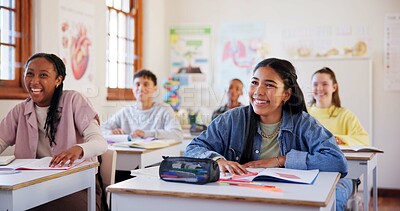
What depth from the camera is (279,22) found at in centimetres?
571

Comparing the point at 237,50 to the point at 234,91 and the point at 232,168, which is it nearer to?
the point at 234,91

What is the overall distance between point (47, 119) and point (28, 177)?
758 mm

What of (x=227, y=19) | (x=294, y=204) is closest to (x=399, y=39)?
(x=227, y=19)

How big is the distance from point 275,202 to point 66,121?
156 cm

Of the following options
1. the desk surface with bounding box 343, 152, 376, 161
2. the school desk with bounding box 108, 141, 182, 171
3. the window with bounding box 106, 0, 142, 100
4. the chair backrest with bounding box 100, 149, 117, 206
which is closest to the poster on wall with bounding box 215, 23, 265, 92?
the window with bounding box 106, 0, 142, 100

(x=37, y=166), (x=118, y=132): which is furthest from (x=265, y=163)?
(x=118, y=132)

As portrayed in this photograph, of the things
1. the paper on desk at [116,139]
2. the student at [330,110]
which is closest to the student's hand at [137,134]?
the paper on desk at [116,139]

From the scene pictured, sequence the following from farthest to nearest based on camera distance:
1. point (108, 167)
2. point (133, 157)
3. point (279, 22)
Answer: point (279, 22)
point (133, 157)
point (108, 167)

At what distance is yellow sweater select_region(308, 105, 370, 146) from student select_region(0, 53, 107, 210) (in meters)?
1.93

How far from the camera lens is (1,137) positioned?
9.17ft

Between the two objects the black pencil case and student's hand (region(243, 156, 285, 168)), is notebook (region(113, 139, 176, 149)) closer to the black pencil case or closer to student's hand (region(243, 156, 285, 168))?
student's hand (region(243, 156, 285, 168))

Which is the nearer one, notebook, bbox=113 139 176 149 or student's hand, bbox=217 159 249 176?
student's hand, bbox=217 159 249 176

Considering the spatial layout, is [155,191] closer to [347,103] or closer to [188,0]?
[347,103]

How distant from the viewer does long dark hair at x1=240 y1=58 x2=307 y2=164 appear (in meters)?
2.41
